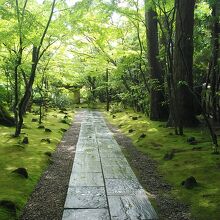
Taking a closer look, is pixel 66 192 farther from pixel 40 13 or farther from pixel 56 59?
pixel 56 59

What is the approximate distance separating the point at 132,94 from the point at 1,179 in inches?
791

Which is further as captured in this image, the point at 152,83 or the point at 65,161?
the point at 152,83

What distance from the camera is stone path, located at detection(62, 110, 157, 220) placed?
6305 mm

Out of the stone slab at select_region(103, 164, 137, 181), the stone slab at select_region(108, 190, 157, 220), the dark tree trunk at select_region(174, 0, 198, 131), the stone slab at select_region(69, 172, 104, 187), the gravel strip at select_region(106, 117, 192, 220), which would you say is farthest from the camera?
the dark tree trunk at select_region(174, 0, 198, 131)

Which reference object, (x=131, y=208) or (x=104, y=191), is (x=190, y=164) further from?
(x=131, y=208)

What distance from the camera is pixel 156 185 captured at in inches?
337

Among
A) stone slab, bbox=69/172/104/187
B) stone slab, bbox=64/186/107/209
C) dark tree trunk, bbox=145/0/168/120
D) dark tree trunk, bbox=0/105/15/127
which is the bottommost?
stone slab, bbox=69/172/104/187

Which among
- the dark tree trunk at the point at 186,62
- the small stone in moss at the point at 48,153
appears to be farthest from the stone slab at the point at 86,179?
the dark tree trunk at the point at 186,62

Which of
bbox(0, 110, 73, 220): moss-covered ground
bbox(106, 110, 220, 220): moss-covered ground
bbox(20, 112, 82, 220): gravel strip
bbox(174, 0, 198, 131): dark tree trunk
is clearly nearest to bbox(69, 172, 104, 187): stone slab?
bbox(20, 112, 82, 220): gravel strip

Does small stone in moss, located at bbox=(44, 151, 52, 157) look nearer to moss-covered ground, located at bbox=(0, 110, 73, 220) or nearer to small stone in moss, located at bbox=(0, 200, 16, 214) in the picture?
moss-covered ground, located at bbox=(0, 110, 73, 220)

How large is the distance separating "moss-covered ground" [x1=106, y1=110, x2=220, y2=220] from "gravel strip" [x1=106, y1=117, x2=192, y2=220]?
19 cm

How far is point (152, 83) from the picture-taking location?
20.9 metres

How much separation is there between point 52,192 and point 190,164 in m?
4.52

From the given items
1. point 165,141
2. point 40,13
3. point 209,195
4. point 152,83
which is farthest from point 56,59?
point 209,195
